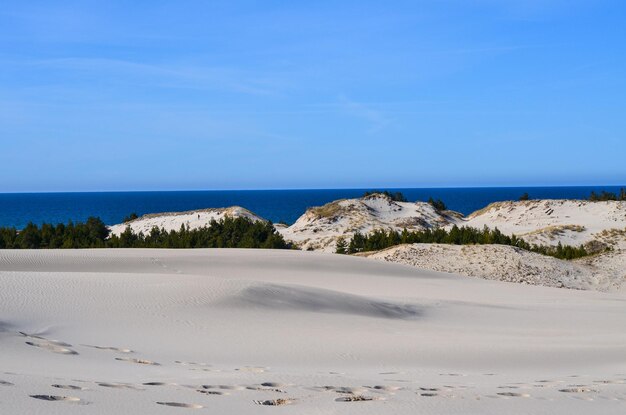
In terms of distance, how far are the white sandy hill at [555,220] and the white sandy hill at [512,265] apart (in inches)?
257

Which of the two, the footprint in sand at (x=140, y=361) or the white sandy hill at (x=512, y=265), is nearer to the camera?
the footprint in sand at (x=140, y=361)

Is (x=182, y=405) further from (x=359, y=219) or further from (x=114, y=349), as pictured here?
(x=359, y=219)

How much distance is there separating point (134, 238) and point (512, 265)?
1359 cm

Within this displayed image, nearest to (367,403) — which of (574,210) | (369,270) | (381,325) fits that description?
(381,325)

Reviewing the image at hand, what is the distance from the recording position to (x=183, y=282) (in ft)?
38.5

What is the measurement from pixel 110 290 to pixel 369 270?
9.12m

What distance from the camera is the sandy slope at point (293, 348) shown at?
18.7 ft

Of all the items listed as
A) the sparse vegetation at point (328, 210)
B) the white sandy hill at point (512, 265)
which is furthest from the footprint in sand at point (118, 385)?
the sparse vegetation at point (328, 210)

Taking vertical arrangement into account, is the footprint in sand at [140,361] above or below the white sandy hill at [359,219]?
below

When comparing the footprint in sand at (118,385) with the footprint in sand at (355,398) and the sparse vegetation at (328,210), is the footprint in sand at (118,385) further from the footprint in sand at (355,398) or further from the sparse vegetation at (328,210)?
the sparse vegetation at (328,210)

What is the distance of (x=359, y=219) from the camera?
38.2 meters

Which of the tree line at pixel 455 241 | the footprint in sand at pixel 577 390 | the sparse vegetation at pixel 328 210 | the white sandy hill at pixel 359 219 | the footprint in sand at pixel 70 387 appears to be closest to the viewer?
the footprint in sand at pixel 70 387

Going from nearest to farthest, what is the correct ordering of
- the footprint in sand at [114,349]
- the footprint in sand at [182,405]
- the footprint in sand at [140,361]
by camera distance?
the footprint in sand at [182,405]
the footprint in sand at [140,361]
the footprint in sand at [114,349]

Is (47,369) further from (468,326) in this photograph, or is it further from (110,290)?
(468,326)
